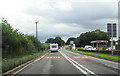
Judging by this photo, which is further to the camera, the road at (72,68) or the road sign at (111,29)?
the road sign at (111,29)

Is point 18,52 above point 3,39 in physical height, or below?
below

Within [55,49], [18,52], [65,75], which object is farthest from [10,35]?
[55,49]

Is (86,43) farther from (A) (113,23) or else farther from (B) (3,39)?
(B) (3,39)

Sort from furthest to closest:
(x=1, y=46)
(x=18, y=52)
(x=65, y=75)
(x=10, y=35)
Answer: (x=18, y=52) < (x=10, y=35) < (x=1, y=46) < (x=65, y=75)

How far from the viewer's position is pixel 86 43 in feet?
421

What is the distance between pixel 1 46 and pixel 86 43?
379 ft

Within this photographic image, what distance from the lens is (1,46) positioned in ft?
52.2

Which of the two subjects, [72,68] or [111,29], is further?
[111,29]

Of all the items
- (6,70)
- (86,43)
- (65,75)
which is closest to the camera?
(65,75)

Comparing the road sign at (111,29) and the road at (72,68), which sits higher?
the road sign at (111,29)

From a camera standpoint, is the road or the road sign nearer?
Answer: the road

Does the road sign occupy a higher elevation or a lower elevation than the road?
higher

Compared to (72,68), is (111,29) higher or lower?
higher

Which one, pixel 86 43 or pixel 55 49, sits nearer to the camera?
pixel 55 49
